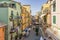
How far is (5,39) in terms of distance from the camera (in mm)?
14695

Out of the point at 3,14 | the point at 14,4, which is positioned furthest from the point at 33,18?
the point at 3,14

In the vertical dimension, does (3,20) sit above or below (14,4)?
below

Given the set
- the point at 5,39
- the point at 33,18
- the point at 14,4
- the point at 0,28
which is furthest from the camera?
the point at 33,18

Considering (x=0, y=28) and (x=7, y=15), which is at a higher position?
(x=7, y=15)

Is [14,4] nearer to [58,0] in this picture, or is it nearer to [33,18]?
[58,0]

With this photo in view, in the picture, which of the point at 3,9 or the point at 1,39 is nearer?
the point at 1,39

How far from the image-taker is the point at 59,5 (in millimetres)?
12727

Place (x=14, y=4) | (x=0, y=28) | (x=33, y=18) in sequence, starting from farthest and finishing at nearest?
(x=33, y=18) < (x=14, y=4) < (x=0, y=28)

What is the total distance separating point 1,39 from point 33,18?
3690 cm

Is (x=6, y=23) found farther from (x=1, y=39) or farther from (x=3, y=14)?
(x=1, y=39)

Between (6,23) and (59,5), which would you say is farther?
(6,23)

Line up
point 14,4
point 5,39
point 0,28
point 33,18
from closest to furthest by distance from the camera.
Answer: point 0,28, point 5,39, point 14,4, point 33,18

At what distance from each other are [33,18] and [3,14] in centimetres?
3474

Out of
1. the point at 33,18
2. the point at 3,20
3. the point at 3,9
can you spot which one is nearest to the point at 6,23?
the point at 3,20
